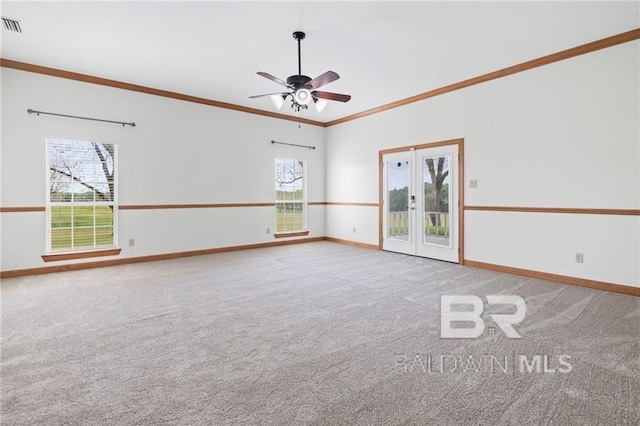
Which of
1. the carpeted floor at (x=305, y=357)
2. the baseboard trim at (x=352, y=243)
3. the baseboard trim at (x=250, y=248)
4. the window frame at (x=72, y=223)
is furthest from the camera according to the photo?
the baseboard trim at (x=352, y=243)

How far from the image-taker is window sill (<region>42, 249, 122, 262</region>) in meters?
4.76

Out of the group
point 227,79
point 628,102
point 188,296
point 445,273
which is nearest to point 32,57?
point 227,79

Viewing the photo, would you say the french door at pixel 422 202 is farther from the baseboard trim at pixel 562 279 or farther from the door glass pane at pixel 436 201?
the baseboard trim at pixel 562 279

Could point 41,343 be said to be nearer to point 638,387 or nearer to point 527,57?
point 638,387

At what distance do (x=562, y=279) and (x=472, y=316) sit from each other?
2059 millimetres

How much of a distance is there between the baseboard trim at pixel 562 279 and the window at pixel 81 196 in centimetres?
589

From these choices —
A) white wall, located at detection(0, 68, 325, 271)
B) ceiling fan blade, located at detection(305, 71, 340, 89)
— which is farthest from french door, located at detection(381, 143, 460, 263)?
ceiling fan blade, located at detection(305, 71, 340, 89)

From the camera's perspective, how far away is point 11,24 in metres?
3.51

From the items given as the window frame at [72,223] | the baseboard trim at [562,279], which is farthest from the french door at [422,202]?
the window frame at [72,223]

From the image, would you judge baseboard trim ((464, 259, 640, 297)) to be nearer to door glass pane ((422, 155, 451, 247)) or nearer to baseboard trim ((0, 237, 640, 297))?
baseboard trim ((0, 237, 640, 297))

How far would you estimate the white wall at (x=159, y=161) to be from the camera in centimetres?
455

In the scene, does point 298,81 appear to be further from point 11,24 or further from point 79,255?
point 79,255

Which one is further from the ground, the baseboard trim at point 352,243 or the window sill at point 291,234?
the window sill at point 291,234

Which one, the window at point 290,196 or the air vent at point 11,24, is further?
the window at point 290,196
